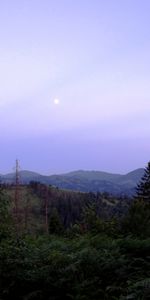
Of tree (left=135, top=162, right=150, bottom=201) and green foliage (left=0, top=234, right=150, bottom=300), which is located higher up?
tree (left=135, top=162, right=150, bottom=201)

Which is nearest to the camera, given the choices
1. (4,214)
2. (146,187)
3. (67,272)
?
(67,272)

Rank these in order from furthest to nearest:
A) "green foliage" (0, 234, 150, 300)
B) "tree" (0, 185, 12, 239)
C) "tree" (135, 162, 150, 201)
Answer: "tree" (135, 162, 150, 201) < "tree" (0, 185, 12, 239) < "green foliage" (0, 234, 150, 300)

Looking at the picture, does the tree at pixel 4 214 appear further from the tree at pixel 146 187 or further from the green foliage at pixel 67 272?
the tree at pixel 146 187

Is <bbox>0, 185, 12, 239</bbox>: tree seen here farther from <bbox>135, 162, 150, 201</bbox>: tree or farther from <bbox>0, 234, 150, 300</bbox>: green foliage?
<bbox>135, 162, 150, 201</bbox>: tree

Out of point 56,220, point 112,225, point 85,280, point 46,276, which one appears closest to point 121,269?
point 85,280

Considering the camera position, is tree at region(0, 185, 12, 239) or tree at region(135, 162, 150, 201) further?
tree at region(135, 162, 150, 201)

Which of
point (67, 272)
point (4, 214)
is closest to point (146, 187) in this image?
point (4, 214)

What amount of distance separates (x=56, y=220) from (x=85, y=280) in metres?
43.6

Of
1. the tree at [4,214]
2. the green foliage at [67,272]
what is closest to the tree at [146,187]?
the tree at [4,214]

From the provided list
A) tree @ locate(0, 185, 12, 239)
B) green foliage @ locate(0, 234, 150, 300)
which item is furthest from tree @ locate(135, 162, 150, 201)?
green foliage @ locate(0, 234, 150, 300)

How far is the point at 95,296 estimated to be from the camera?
8.91 m

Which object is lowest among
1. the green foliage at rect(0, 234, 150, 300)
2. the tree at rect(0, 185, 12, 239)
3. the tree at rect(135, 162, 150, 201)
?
the green foliage at rect(0, 234, 150, 300)

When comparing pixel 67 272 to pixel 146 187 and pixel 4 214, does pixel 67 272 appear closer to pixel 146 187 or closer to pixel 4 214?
pixel 4 214

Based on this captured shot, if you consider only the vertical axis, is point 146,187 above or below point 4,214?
above
